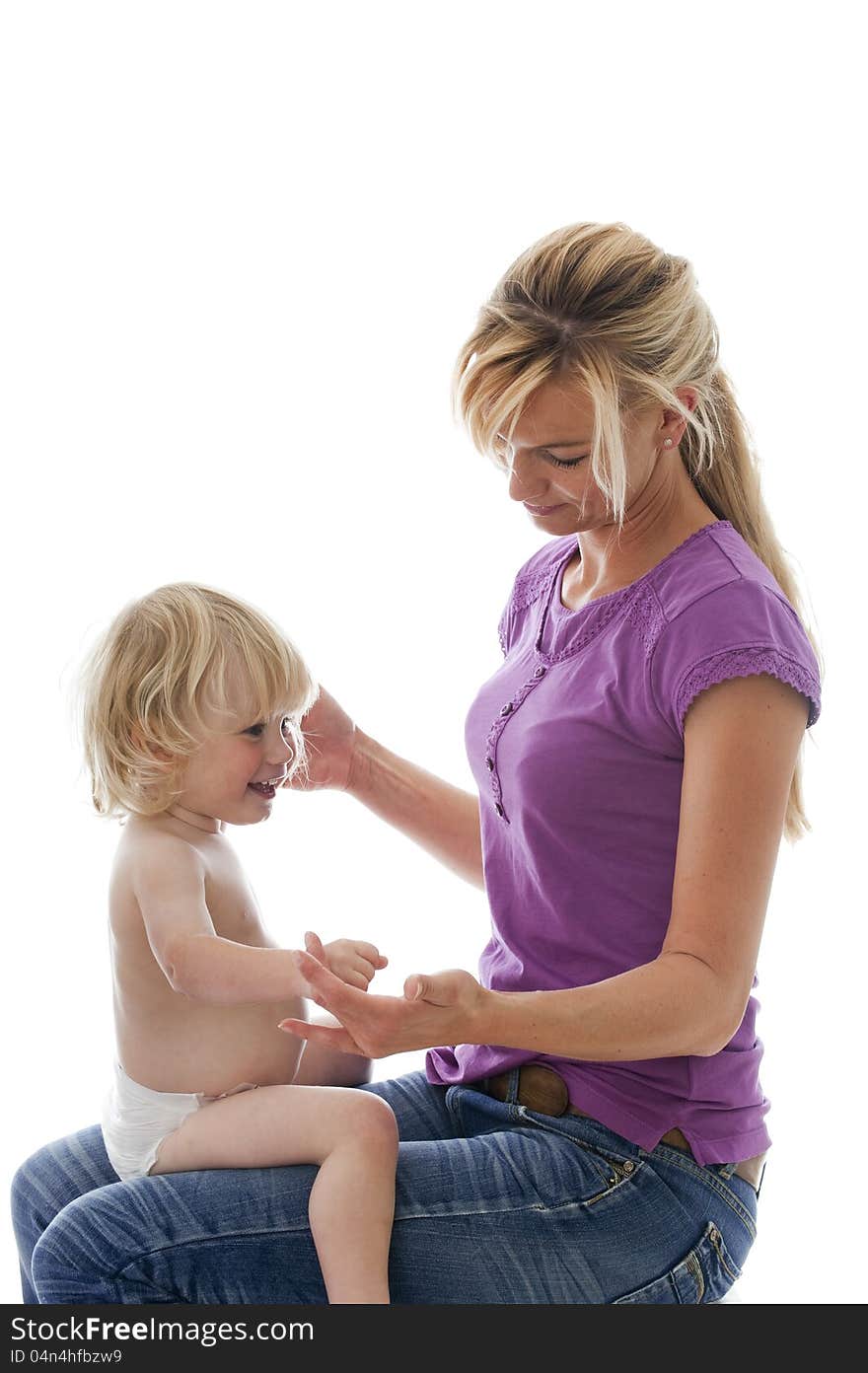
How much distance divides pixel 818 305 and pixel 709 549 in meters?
1.41

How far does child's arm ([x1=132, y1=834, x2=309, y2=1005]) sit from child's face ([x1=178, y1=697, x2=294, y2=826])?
0.06m

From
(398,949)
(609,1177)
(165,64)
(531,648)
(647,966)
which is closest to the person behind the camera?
(647,966)

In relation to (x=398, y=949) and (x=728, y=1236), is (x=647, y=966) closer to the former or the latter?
(x=728, y=1236)

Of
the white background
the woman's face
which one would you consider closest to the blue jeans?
the woman's face

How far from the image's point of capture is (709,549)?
150 centimetres

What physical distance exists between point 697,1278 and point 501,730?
59cm

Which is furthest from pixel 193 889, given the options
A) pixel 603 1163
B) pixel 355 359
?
pixel 355 359

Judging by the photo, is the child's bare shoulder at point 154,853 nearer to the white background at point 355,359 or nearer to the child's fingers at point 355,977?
A: the child's fingers at point 355,977

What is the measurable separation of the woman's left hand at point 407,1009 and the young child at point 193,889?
18 cm

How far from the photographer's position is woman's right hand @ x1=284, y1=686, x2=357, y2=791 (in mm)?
1845

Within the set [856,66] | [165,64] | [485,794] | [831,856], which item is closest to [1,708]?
[165,64]

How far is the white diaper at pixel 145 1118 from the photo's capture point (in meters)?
1.55

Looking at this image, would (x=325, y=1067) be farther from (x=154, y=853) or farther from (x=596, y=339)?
(x=596, y=339)

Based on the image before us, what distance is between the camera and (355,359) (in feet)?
8.81
